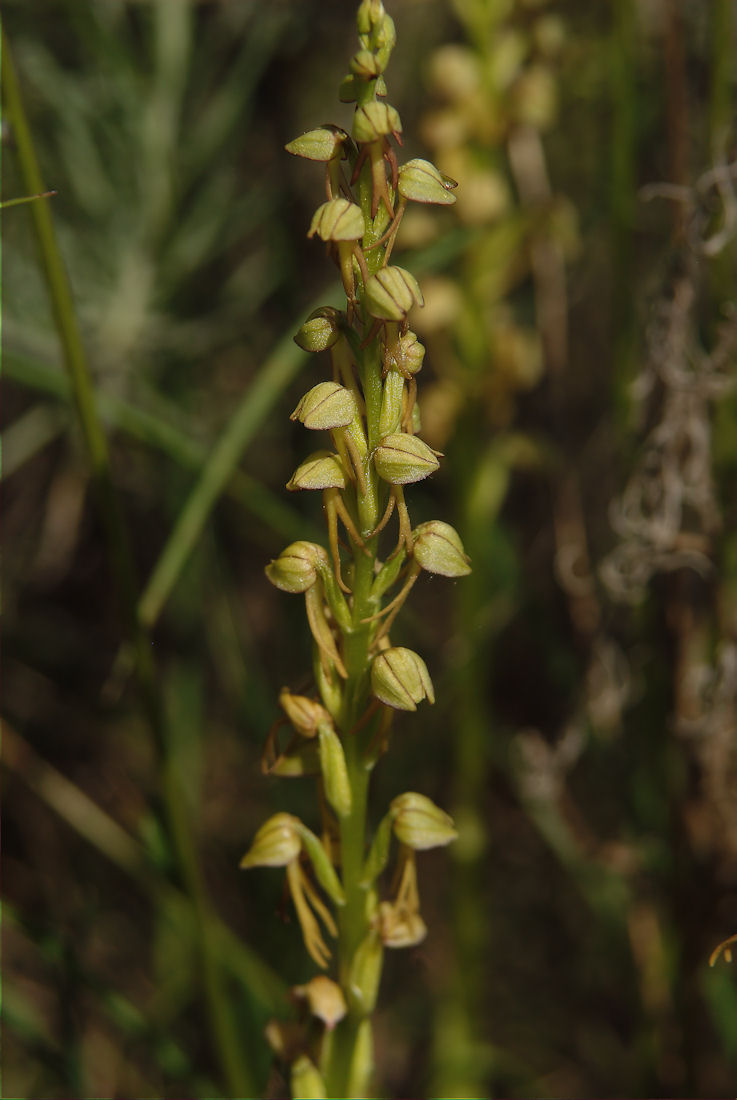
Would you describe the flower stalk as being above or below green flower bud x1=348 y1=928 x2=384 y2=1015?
above

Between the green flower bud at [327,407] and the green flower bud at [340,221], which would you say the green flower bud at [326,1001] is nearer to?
the green flower bud at [327,407]

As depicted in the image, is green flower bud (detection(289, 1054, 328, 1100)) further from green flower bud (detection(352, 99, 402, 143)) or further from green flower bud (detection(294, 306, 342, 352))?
green flower bud (detection(352, 99, 402, 143))

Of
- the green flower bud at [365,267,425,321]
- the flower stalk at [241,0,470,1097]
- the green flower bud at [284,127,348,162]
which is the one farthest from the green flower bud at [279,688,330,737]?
the green flower bud at [284,127,348,162]

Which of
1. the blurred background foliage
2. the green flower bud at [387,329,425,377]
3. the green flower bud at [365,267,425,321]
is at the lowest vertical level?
the blurred background foliage

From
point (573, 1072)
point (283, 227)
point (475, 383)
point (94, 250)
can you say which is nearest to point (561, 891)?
point (573, 1072)

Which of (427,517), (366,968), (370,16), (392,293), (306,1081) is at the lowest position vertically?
(427,517)

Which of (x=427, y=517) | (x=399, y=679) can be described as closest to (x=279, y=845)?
(x=399, y=679)

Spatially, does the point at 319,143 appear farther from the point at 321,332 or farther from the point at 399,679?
the point at 399,679
